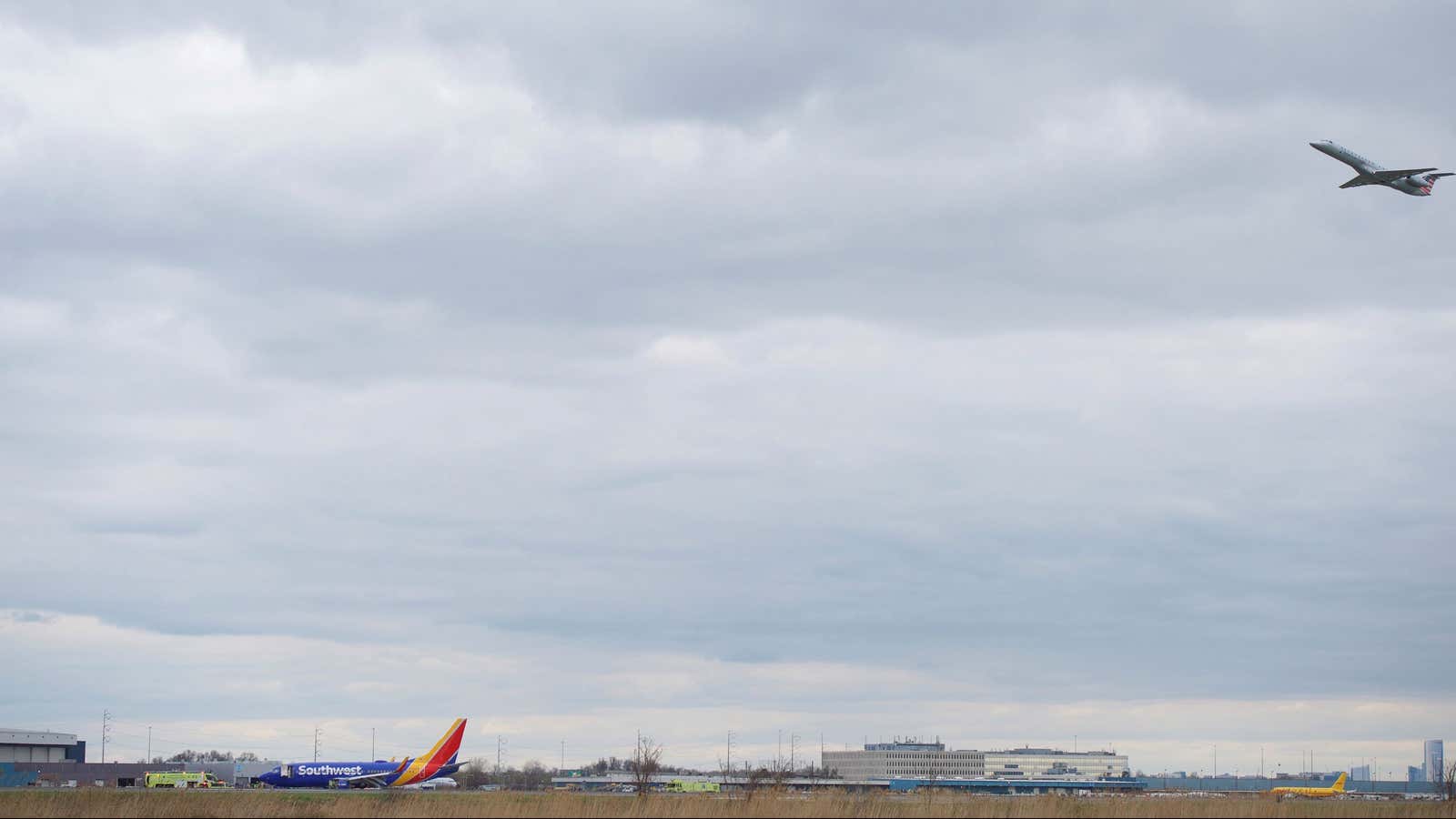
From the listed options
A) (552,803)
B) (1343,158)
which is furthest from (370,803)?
(1343,158)

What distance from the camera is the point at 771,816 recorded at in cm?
5716

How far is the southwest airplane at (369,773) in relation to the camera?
148500mm

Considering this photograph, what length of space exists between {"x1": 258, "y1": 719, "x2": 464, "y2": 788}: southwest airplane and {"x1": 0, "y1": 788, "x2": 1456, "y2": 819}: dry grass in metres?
74.9

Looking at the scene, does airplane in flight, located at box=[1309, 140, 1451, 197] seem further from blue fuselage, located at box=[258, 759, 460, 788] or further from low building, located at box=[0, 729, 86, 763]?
low building, located at box=[0, 729, 86, 763]

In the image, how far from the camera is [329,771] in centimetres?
14950

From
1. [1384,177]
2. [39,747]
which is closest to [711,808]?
[1384,177]

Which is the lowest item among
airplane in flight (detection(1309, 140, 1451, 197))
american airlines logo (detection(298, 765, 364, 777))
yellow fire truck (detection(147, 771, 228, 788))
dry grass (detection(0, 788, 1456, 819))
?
yellow fire truck (detection(147, 771, 228, 788))

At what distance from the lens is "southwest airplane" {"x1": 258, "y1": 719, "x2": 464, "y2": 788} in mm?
148500

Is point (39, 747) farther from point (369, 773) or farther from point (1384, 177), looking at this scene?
point (1384, 177)

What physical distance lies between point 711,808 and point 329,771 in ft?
331

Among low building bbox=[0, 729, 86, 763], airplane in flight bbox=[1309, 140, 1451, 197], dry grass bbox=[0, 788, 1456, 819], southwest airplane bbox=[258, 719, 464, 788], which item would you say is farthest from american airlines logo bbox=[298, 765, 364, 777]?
airplane in flight bbox=[1309, 140, 1451, 197]

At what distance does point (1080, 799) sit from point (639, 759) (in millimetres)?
40187

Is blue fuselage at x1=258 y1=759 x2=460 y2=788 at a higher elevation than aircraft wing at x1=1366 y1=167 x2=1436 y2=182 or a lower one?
lower

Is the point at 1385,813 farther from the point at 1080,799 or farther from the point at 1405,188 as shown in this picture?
the point at 1405,188
